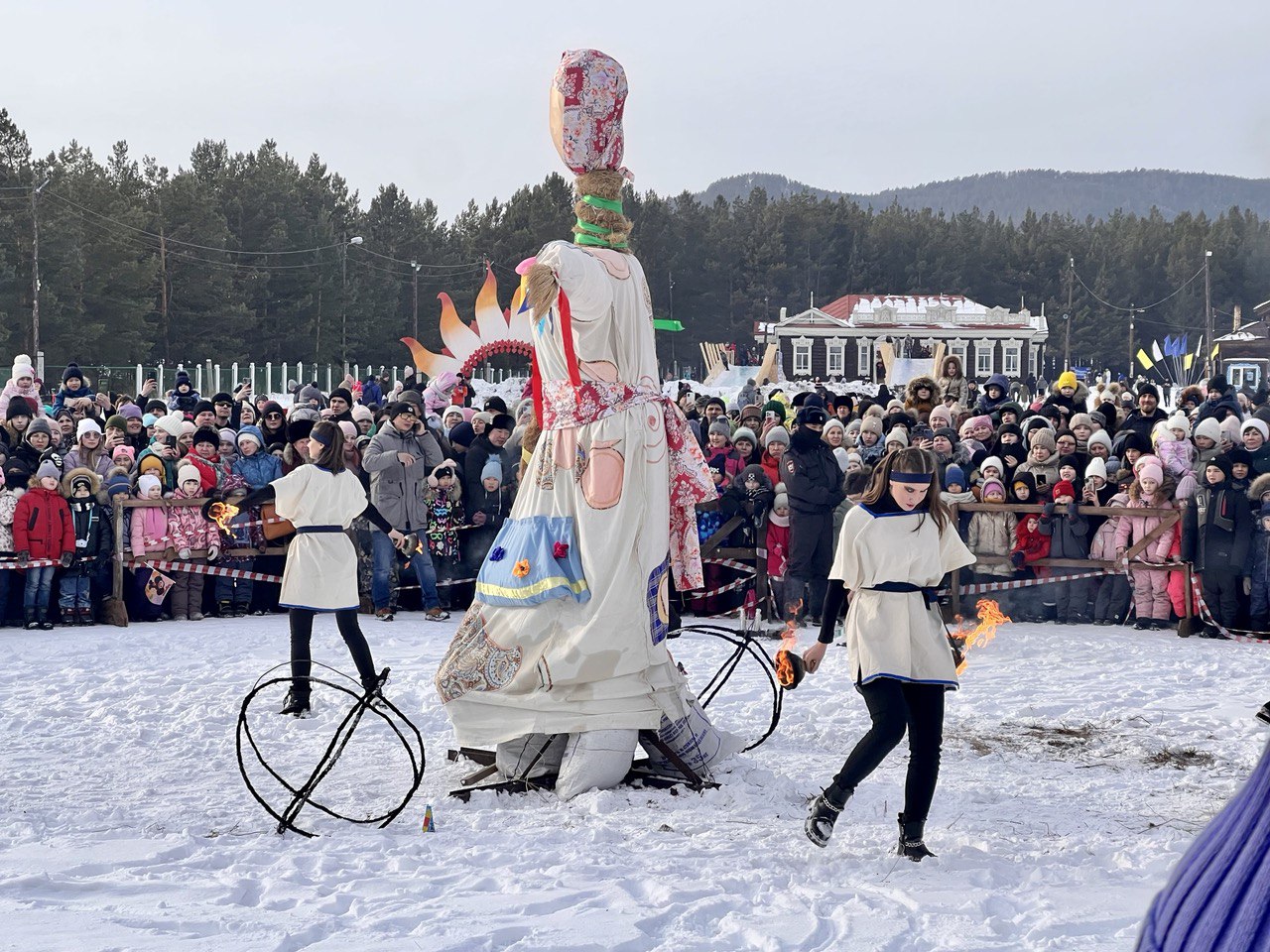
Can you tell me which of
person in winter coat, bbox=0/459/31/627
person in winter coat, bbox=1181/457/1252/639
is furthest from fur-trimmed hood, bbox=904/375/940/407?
person in winter coat, bbox=0/459/31/627

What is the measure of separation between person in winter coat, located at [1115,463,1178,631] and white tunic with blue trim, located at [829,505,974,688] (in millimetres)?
6120

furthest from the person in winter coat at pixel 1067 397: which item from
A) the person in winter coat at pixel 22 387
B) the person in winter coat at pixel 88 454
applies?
the person in winter coat at pixel 22 387

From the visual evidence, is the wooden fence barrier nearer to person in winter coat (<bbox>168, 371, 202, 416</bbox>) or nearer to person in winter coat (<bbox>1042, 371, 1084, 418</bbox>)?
person in winter coat (<bbox>1042, 371, 1084, 418</bbox>)

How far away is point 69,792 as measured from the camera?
6035 millimetres

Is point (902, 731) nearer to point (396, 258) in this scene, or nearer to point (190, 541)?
point (190, 541)

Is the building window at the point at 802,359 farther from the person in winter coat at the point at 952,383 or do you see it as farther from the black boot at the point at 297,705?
the black boot at the point at 297,705

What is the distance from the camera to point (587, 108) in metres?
6.05

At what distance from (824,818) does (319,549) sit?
3.80 m

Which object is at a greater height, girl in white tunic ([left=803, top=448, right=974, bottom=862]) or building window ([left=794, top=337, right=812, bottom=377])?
building window ([left=794, top=337, right=812, bottom=377])

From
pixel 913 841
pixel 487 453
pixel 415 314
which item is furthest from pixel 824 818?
pixel 415 314

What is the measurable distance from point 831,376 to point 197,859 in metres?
65.2

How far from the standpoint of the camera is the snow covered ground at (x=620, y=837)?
4293 millimetres

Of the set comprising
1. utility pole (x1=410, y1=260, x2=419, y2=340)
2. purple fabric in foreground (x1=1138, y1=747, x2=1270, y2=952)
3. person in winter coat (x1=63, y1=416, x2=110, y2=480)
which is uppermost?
utility pole (x1=410, y1=260, x2=419, y2=340)

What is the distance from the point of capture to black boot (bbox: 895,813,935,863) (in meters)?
5.04
